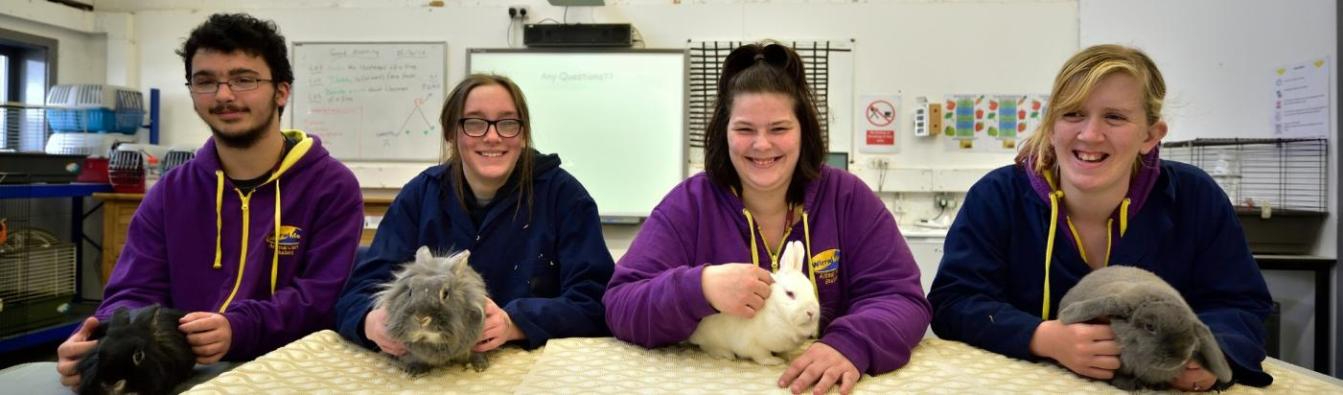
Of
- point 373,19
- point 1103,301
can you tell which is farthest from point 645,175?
point 1103,301

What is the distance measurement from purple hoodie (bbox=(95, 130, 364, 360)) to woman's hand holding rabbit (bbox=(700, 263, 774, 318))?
1014mm

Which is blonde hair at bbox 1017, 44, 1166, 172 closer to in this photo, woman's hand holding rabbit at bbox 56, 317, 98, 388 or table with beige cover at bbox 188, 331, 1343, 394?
table with beige cover at bbox 188, 331, 1343, 394

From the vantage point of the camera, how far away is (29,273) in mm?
3766

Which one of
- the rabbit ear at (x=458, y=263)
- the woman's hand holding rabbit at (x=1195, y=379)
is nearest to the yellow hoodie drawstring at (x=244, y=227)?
the rabbit ear at (x=458, y=263)

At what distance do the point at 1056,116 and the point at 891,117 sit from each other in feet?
11.8

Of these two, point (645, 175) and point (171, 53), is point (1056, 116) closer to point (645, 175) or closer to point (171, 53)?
point (645, 175)

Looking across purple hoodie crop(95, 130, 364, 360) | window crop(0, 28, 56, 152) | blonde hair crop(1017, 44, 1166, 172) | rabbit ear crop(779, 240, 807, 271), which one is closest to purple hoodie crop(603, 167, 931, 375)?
rabbit ear crop(779, 240, 807, 271)

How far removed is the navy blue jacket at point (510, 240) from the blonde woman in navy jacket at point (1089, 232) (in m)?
0.81

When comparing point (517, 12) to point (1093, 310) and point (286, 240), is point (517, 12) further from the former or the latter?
point (1093, 310)

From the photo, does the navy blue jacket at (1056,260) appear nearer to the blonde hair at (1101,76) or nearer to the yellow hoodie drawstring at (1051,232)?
the yellow hoodie drawstring at (1051,232)

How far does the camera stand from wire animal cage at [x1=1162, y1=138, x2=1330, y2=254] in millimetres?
3115

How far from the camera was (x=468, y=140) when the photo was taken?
1.62 meters

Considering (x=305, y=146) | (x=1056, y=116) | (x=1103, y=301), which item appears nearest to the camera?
(x=1103, y=301)

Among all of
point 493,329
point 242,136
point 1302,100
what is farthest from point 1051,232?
point 1302,100
